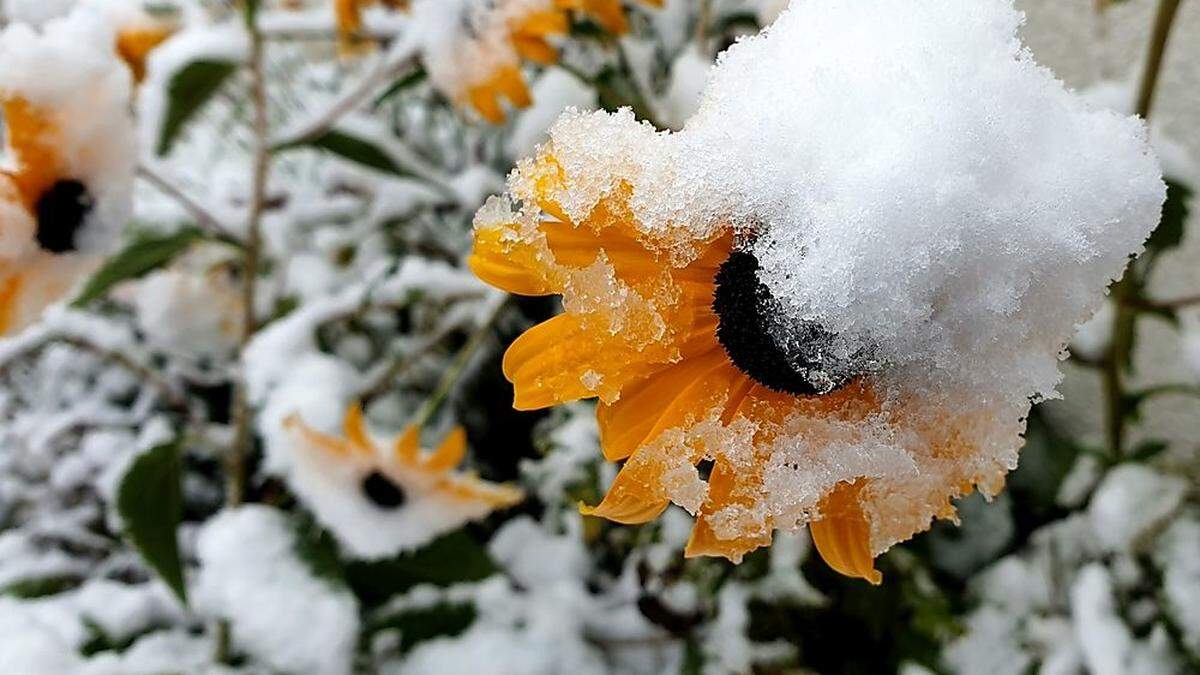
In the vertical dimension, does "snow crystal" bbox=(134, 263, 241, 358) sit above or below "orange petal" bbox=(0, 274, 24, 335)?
below

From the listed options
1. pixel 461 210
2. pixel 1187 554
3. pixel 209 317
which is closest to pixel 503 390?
pixel 461 210

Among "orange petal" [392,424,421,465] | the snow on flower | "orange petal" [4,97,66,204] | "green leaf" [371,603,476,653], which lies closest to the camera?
the snow on flower

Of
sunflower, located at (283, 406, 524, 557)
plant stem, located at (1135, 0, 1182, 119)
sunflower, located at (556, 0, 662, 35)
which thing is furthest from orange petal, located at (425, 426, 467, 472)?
plant stem, located at (1135, 0, 1182, 119)

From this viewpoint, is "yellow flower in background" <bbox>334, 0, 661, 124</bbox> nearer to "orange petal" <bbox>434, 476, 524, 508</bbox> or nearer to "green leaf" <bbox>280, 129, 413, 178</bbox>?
"green leaf" <bbox>280, 129, 413, 178</bbox>

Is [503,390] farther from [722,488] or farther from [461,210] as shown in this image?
[722,488]

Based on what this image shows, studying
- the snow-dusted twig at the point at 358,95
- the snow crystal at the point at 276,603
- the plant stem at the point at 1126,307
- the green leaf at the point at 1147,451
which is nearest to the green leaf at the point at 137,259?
the snow-dusted twig at the point at 358,95

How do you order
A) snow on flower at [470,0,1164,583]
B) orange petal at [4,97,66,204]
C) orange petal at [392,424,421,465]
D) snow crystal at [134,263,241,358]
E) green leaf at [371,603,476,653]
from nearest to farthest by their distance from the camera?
snow on flower at [470,0,1164,583] → orange petal at [4,97,66,204] → orange petal at [392,424,421,465] → green leaf at [371,603,476,653] → snow crystal at [134,263,241,358]

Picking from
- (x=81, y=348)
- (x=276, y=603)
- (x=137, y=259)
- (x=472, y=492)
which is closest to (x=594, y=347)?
(x=472, y=492)
